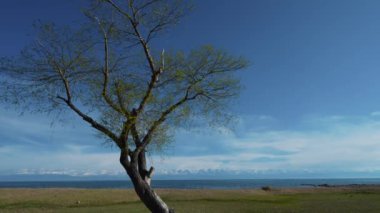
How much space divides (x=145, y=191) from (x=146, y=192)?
0.23 ft

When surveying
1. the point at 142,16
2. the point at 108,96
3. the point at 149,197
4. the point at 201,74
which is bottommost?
the point at 149,197

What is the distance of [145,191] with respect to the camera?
2219 cm

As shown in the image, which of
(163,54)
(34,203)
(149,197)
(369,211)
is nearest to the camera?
(149,197)

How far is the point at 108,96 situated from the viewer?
22875mm

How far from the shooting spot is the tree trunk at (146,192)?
72.5ft

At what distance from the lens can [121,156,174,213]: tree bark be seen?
22.1 m

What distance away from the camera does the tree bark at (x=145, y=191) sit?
72.5 feet

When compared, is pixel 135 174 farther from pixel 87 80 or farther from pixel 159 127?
pixel 87 80

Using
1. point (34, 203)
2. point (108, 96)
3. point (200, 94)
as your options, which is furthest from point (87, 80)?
point (34, 203)

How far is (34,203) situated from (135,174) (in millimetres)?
38480

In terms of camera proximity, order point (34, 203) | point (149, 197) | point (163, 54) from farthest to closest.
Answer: point (34, 203), point (163, 54), point (149, 197)

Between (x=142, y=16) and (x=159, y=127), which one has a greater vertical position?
(x=142, y=16)

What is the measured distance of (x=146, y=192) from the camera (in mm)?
22172

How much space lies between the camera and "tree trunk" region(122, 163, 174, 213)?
22109 millimetres
